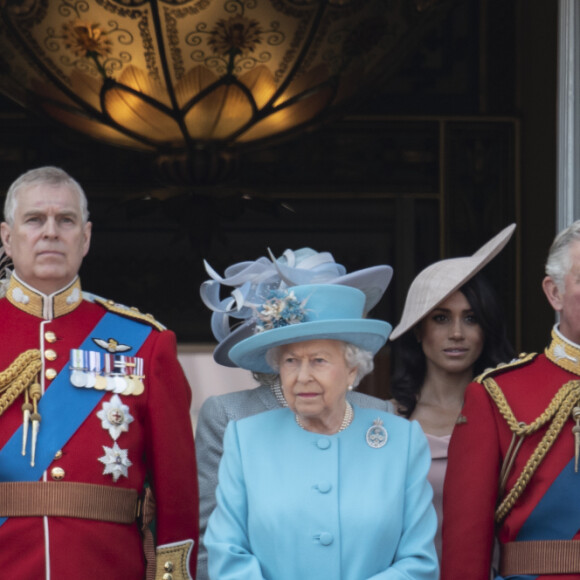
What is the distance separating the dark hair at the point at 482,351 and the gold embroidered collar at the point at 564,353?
0.39 meters

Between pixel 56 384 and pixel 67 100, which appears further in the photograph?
pixel 67 100

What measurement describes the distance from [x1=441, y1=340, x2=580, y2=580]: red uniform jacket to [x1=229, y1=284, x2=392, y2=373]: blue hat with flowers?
0.78ft

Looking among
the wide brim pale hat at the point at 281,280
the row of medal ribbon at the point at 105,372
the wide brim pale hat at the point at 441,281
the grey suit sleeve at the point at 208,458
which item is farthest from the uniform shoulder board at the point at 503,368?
the row of medal ribbon at the point at 105,372

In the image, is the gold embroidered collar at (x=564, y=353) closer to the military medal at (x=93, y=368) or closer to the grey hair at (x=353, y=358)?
the grey hair at (x=353, y=358)

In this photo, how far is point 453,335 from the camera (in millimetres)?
3316

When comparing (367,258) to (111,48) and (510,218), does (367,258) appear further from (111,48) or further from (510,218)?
(111,48)

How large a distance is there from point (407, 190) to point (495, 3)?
2.09 feet

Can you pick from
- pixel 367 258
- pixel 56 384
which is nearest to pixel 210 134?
pixel 56 384

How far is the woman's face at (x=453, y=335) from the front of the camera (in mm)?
3322

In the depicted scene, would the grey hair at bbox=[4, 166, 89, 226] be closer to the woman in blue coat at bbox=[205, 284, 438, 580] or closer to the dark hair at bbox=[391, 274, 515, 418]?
the woman in blue coat at bbox=[205, 284, 438, 580]

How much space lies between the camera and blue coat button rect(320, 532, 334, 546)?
2.64m

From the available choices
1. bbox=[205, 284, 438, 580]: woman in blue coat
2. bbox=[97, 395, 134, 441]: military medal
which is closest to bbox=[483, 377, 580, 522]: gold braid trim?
bbox=[205, 284, 438, 580]: woman in blue coat

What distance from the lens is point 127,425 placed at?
9.48 feet

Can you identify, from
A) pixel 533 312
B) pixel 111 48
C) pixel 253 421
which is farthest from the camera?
pixel 533 312
